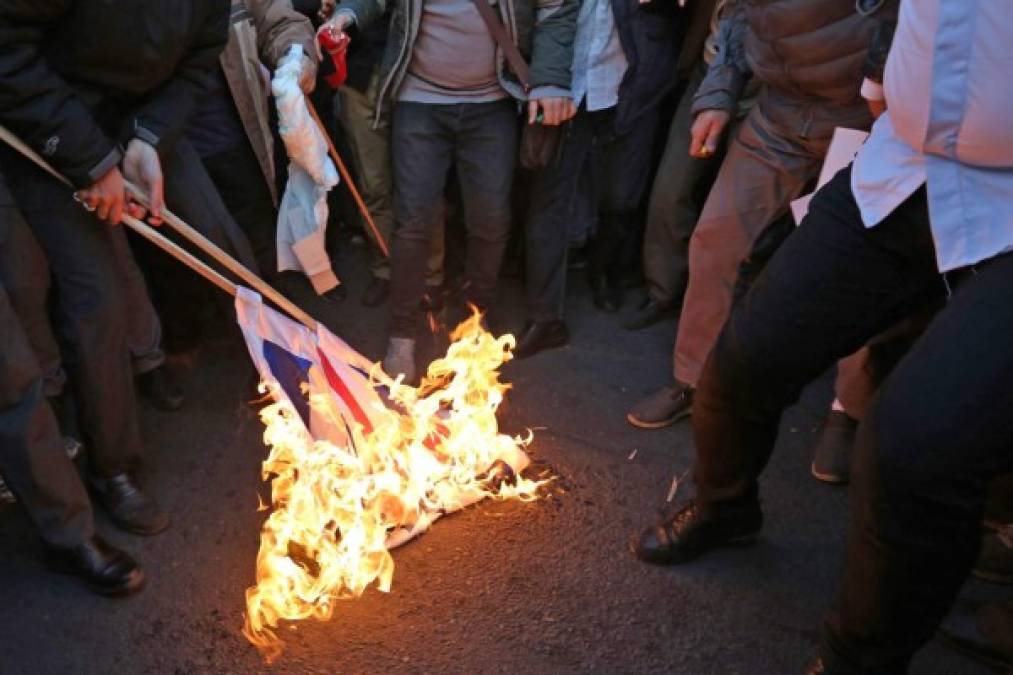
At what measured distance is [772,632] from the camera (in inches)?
111

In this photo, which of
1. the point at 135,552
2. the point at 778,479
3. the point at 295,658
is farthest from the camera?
the point at 778,479

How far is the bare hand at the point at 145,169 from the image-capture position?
303cm

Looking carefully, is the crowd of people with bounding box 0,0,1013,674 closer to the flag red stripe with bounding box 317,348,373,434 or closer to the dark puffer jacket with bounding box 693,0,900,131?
the dark puffer jacket with bounding box 693,0,900,131

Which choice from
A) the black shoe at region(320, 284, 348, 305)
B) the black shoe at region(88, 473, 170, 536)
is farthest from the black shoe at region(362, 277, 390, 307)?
the black shoe at region(88, 473, 170, 536)

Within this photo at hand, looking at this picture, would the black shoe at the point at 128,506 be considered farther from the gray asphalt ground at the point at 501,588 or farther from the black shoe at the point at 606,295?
the black shoe at the point at 606,295

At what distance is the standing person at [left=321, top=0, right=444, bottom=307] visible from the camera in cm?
396

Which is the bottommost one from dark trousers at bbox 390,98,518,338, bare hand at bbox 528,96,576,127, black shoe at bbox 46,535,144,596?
black shoe at bbox 46,535,144,596

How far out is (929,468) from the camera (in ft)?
6.11

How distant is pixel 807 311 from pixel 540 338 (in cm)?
221

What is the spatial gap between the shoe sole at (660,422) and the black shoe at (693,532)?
2.51ft

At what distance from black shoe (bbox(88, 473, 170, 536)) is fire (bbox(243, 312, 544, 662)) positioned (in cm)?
44

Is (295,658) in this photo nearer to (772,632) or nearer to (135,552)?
(135,552)

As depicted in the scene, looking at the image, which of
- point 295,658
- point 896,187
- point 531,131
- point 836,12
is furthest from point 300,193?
point 896,187

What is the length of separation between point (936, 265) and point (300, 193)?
272 cm
